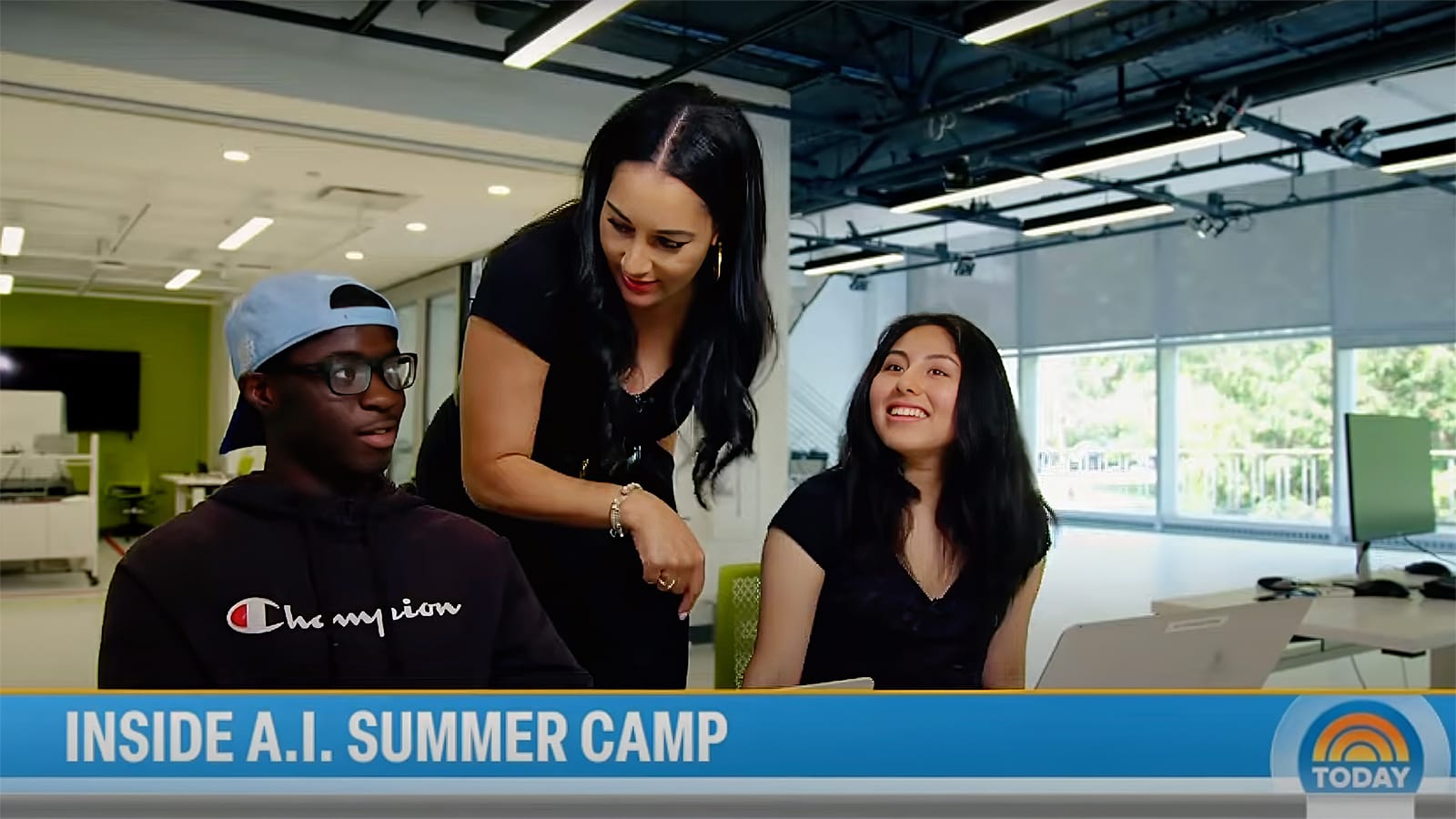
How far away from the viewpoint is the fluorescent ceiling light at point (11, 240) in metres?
2.33

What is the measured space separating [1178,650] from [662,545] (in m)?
0.57

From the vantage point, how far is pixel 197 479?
42.4 inches

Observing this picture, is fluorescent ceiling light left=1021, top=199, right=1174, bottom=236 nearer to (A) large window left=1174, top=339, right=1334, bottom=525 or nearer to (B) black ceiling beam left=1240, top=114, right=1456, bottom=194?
(B) black ceiling beam left=1240, top=114, right=1456, bottom=194

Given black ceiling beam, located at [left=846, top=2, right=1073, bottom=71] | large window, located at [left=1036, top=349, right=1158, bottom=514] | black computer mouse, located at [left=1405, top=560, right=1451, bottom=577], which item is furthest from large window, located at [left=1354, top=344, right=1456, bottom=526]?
large window, located at [left=1036, top=349, right=1158, bottom=514]

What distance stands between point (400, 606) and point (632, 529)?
237mm

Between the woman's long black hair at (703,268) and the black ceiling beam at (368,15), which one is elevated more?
the black ceiling beam at (368,15)

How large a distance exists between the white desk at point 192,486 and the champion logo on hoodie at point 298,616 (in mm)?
122

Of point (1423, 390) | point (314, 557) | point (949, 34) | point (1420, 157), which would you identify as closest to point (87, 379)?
point (314, 557)

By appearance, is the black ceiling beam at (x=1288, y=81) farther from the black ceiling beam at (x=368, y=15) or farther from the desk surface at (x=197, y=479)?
the desk surface at (x=197, y=479)

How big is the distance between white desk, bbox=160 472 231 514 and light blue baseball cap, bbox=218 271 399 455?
0.23 ft

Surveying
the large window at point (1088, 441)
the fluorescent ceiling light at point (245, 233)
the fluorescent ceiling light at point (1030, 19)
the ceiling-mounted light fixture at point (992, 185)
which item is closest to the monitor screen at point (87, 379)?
the fluorescent ceiling light at point (245, 233)

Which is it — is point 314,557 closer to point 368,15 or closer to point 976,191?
point 368,15

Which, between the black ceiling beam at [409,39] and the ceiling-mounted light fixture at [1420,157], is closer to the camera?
the black ceiling beam at [409,39]

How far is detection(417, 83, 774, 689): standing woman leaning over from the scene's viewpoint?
106cm
